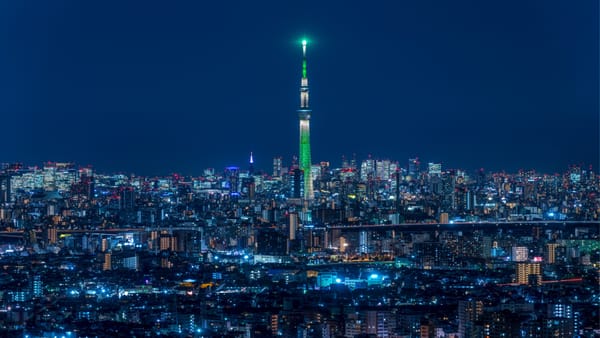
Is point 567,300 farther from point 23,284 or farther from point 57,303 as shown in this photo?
point 23,284

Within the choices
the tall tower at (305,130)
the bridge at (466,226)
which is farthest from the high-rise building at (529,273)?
the tall tower at (305,130)

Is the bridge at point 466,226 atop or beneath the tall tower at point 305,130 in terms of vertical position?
beneath

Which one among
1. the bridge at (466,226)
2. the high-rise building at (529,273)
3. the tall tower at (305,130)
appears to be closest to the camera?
the high-rise building at (529,273)

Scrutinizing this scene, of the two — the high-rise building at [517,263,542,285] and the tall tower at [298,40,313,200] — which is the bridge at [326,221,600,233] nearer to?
the tall tower at [298,40,313,200]

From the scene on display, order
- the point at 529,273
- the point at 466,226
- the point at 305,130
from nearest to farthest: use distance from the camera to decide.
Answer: the point at 529,273, the point at 466,226, the point at 305,130

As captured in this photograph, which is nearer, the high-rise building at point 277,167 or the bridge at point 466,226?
the bridge at point 466,226

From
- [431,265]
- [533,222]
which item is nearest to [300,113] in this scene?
[533,222]

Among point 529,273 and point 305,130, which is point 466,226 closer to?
point 305,130

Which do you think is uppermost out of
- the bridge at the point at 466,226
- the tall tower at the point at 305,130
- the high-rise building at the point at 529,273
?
the tall tower at the point at 305,130

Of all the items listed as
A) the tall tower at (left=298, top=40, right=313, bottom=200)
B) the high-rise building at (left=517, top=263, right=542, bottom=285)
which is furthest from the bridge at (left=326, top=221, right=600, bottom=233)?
the high-rise building at (left=517, top=263, right=542, bottom=285)

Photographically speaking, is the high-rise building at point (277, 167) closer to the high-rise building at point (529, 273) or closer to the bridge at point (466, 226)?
the bridge at point (466, 226)

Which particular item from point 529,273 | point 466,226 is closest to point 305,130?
point 466,226
